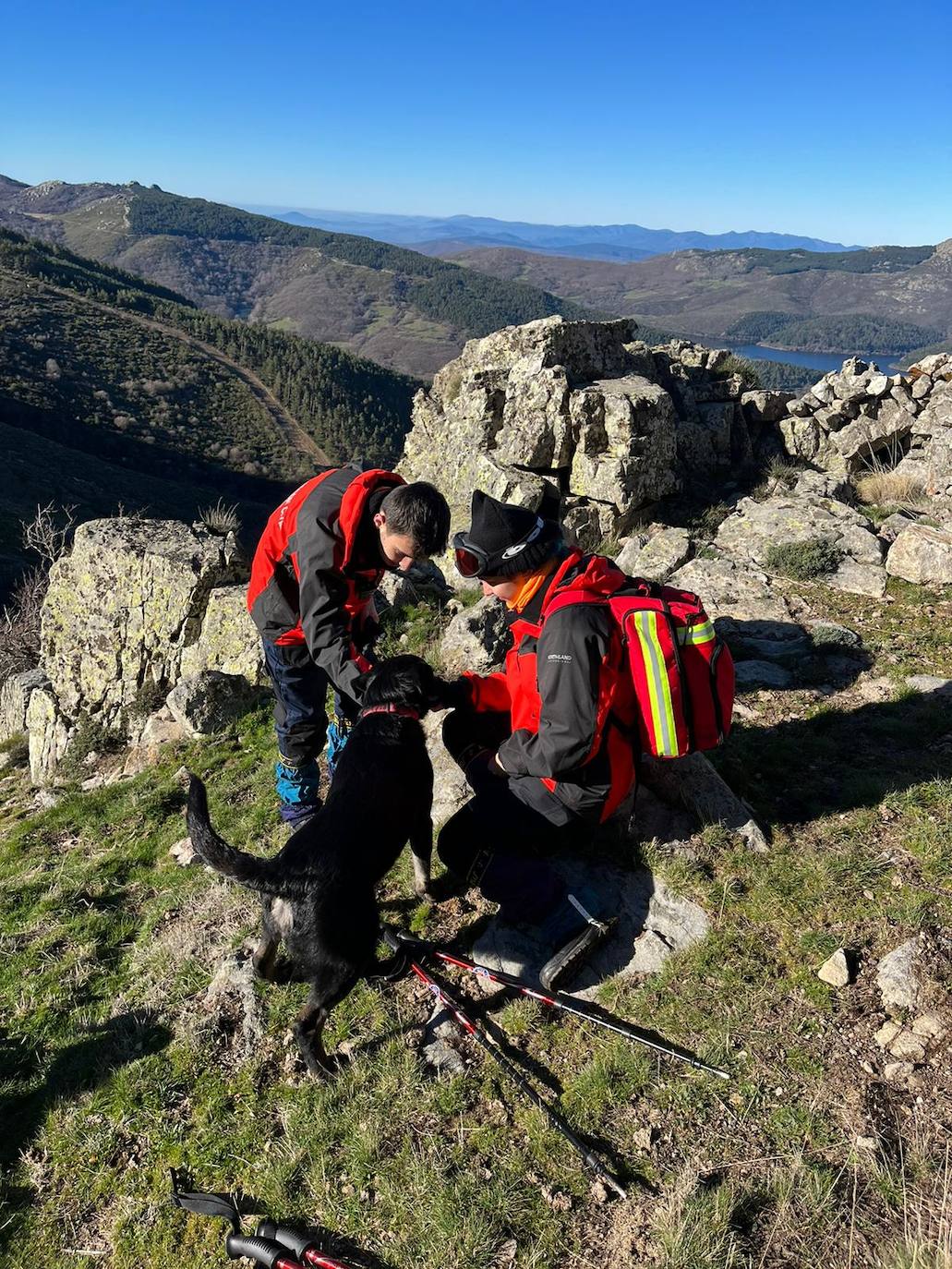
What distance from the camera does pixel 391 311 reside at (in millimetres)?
180125

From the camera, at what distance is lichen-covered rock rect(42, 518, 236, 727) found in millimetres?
8367

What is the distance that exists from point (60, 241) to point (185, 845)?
24173 cm

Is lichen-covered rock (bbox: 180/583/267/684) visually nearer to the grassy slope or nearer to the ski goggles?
the grassy slope

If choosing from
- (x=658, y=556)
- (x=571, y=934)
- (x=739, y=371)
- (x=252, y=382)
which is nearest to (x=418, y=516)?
(x=571, y=934)

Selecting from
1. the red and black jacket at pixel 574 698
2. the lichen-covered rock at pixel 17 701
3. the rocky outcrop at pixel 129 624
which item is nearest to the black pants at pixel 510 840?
the red and black jacket at pixel 574 698

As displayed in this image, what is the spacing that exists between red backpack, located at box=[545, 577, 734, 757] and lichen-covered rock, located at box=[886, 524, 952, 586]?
528 centimetres

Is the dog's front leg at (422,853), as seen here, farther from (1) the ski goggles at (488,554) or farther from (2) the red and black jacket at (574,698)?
(1) the ski goggles at (488,554)

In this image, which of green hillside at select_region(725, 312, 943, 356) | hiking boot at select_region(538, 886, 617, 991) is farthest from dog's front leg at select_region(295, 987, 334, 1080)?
green hillside at select_region(725, 312, 943, 356)

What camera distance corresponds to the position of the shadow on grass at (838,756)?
4.70 m

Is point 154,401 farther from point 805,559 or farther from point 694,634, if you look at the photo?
point 694,634

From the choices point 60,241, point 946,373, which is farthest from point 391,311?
point 946,373

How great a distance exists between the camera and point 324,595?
3842 mm

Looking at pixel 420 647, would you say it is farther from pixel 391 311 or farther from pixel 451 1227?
pixel 391 311

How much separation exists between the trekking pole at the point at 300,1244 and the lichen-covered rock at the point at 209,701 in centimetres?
495
